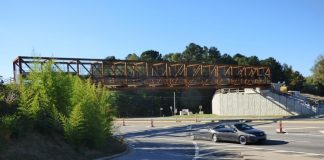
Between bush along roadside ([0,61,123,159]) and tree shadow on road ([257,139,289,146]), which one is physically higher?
bush along roadside ([0,61,123,159])

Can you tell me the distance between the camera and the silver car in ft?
94.7

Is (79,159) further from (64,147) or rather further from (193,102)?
(193,102)

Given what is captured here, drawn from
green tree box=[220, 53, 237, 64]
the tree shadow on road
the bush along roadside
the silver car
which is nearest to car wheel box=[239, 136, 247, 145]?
the silver car

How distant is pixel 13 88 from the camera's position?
2250 centimetres

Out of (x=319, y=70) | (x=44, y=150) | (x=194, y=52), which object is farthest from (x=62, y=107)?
(x=194, y=52)

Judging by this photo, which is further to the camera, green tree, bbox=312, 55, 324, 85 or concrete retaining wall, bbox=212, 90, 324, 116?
green tree, bbox=312, 55, 324, 85

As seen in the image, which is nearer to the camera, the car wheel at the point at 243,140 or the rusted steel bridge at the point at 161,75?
the car wheel at the point at 243,140

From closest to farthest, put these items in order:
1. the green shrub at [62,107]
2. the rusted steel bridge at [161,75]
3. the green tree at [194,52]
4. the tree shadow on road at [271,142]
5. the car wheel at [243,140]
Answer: the green shrub at [62,107] < the tree shadow on road at [271,142] < the car wheel at [243,140] < the rusted steel bridge at [161,75] < the green tree at [194,52]

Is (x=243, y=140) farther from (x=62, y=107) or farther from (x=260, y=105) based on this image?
(x=260, y=105)

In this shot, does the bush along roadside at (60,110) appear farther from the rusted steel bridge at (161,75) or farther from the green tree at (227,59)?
the green tree at (227,59)

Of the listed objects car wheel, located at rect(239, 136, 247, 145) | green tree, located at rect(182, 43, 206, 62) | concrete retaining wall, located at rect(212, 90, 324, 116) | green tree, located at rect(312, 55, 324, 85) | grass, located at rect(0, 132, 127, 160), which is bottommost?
car wheel, located at rect(239, 136, 247, 145)

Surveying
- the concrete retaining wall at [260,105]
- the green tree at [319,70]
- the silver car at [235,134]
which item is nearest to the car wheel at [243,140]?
the silver car at [235,134]

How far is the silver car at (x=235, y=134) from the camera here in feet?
94.7

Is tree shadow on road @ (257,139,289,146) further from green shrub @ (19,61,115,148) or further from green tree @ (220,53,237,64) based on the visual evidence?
green tree @ (220,53,237,64)
